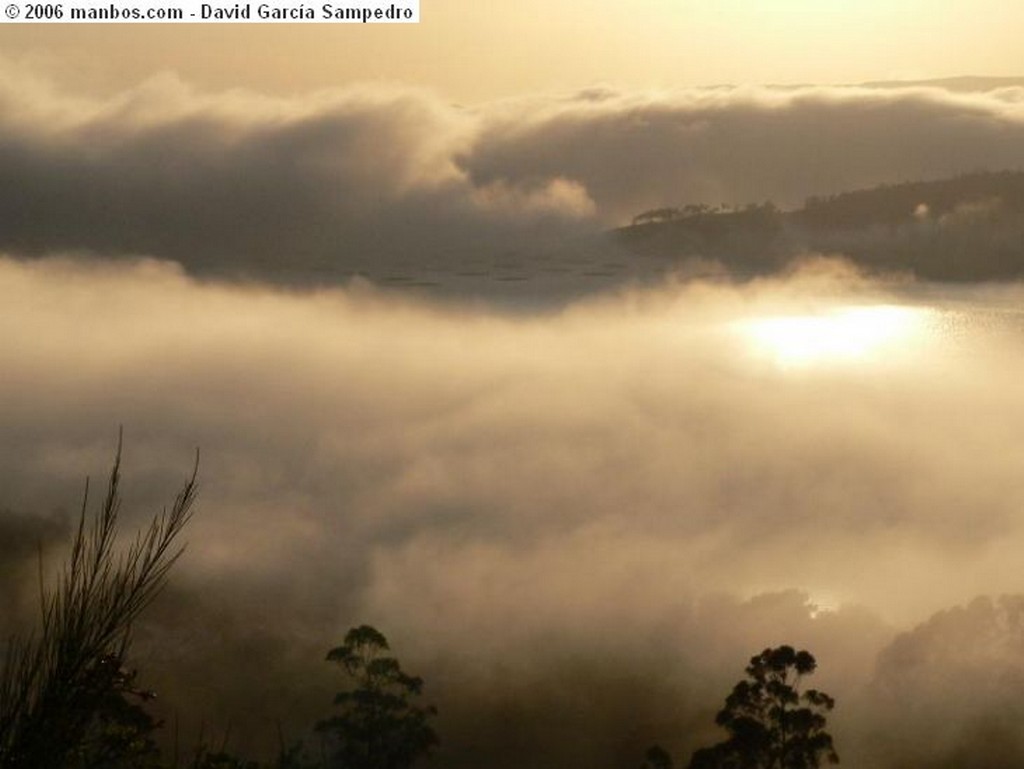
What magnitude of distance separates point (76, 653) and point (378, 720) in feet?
183

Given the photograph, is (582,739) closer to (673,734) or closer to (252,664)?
(673,734)

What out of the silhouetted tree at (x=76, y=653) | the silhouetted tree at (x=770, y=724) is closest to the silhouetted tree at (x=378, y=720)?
the silhouetted tree at (x=770, y=724)

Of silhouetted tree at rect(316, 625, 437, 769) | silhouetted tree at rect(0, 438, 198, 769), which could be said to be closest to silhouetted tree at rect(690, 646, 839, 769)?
silhouetted tree at rect(316, 625, 437, 769)

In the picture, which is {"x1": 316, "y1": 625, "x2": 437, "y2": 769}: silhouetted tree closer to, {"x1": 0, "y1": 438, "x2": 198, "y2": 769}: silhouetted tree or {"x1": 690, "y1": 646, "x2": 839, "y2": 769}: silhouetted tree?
{"x1": 690, "y1": 646, "x2": 839, "y2": 769}: silhouetted tree

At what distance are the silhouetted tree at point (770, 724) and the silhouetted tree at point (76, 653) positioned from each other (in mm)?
45050

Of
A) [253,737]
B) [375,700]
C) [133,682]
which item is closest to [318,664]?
[253,737]

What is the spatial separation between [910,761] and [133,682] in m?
159

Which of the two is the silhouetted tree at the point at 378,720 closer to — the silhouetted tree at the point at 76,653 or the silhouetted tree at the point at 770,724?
the silhouetted tree at the point at 770,724

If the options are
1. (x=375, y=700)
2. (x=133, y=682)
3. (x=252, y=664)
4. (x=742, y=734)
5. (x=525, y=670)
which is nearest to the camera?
(x=133, y=682)

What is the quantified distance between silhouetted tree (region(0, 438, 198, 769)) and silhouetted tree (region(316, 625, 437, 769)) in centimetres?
5341

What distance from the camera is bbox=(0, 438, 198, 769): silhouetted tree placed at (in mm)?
7895

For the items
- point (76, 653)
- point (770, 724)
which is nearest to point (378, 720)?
point (770, 724)

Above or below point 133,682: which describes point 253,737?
above

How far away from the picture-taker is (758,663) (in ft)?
171
